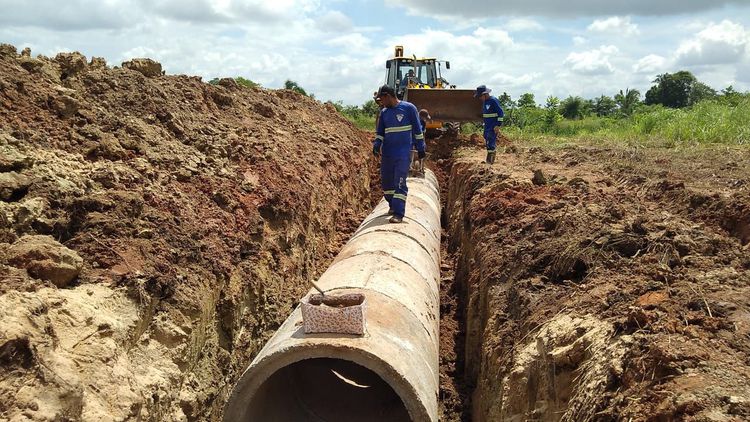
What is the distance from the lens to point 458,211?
36.1 feet

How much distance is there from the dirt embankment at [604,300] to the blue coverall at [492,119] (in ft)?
10.8

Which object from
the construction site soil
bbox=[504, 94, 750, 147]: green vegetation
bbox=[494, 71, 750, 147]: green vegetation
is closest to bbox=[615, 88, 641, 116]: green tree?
bbox=[494, 71, 750, 147]: green vegetation

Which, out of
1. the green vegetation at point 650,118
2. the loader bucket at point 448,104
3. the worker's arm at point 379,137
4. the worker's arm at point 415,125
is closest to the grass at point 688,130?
the green vegetation at point 650,118

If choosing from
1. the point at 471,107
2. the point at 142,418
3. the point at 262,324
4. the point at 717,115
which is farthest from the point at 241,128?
the point at 717,115

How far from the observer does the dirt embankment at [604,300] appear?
3330 mm

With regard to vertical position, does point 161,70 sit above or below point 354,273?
above

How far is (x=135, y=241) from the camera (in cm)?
514

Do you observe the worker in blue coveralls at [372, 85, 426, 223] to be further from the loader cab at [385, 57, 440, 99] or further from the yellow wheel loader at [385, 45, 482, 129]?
the loader cab at [385, 57, 440, 99]

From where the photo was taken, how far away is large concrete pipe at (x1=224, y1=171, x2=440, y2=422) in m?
4.43

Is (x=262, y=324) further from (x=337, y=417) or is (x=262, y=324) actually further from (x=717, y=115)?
(x=717, y=115)

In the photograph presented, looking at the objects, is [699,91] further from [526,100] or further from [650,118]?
[650,118]

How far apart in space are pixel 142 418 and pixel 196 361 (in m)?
1.12

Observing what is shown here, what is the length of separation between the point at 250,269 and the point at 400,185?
96.0 inches

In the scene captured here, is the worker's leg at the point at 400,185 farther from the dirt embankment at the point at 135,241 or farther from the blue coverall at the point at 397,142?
the dirt embankment at the point at 135,241
